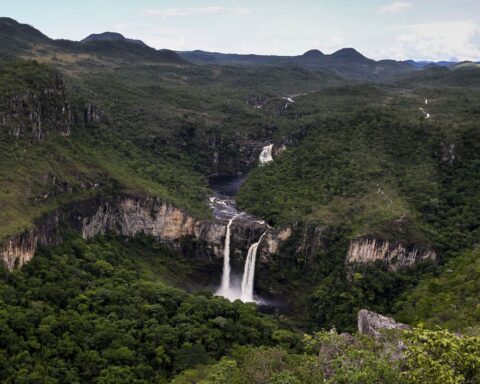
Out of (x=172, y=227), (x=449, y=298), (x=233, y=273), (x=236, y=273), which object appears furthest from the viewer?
(x=172, y=227)

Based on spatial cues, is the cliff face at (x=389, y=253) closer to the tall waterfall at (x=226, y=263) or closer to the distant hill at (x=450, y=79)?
the tall waterfall at (x=226, y=263)

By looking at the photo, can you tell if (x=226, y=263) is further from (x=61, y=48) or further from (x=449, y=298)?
(x=61, y=48)

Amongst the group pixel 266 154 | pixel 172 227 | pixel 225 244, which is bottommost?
pixel 225 244

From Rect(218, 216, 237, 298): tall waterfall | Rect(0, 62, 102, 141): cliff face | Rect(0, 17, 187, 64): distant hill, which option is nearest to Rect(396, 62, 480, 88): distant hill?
Rect(0, 17, 187, 64): distant hill

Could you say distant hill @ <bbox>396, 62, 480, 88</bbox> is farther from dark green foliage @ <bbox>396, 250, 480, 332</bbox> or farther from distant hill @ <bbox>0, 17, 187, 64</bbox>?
dark green foliage @ <bbox>396, 250, 480, 332</bbox>

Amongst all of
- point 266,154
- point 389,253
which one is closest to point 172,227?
point 389,253

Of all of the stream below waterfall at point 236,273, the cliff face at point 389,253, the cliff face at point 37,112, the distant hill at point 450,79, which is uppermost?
the distant hill at point 450,79

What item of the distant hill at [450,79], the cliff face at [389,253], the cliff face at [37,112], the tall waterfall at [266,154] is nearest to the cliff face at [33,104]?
the cliff face at [37,112]

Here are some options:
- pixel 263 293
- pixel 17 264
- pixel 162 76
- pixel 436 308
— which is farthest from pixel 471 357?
pixel 162 76

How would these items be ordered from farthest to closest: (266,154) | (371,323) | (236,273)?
(266,154), (236,273), (371,323)
